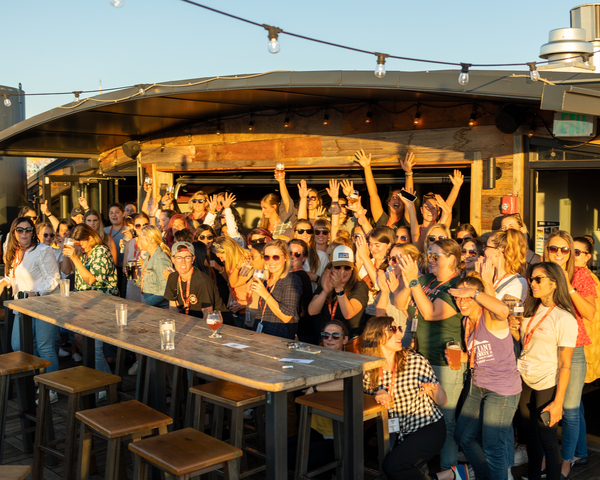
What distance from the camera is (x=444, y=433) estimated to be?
351 centimetres

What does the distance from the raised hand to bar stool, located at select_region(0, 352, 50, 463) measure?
12.9 ft

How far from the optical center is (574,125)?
495cm

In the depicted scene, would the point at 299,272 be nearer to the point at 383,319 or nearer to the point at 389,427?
the point at 383,319

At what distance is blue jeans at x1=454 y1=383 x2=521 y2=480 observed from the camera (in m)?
3.46

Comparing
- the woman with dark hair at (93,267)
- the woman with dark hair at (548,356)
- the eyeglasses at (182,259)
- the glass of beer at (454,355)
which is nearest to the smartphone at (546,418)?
the woman with dark hair at (548,356)

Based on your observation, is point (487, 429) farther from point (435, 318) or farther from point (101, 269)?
point (101, 269)

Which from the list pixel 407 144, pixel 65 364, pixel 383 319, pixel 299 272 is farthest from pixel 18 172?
pixel 383 319


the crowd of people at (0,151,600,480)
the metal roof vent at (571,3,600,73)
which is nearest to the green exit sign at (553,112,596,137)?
the crowd of people at (0,151,600,480)

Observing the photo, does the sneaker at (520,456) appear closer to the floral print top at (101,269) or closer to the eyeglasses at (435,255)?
the eyeglasses at (435,255)

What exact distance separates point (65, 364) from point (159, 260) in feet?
7.16

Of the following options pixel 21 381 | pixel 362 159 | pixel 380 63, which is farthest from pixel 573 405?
pixel 21 381

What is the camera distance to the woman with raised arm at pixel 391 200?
6227mm

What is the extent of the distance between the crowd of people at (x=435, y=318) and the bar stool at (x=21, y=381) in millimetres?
624

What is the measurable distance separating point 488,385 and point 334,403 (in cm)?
95
